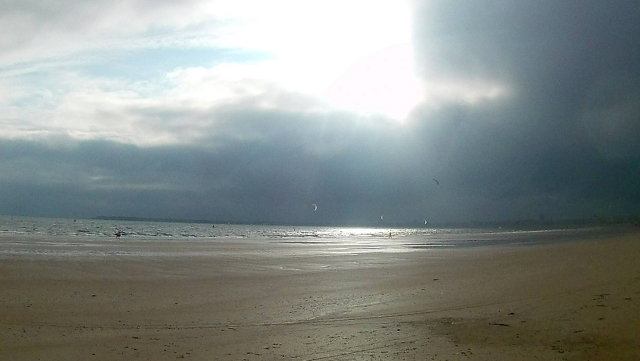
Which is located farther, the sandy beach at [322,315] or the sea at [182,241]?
the sea at [182,241]

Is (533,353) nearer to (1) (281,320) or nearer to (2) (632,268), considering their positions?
(1) (281,320)

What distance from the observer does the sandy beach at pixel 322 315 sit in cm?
817

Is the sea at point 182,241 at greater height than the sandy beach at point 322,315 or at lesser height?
lesser

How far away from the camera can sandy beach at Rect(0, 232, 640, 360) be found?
8.17 m

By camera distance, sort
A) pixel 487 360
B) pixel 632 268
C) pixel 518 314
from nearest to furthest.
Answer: pixel 487 360 → pixel 518 314 → pixel 632 268

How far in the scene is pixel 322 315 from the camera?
1120cm

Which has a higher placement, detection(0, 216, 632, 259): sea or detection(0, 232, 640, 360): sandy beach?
detection(0, 232, 640, 360): sandy beach

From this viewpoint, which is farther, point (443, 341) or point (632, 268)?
point (632, 268)

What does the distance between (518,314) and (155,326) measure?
7739mm

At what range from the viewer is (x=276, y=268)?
22.1m

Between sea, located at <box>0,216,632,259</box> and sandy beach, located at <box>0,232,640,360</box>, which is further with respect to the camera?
sea, located at <box>0,216,632,259</box>

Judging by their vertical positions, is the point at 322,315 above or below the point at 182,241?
above

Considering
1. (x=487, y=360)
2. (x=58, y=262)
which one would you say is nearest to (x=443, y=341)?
(x=487, y=360)

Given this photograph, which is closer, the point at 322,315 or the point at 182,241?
the point at 322,315
